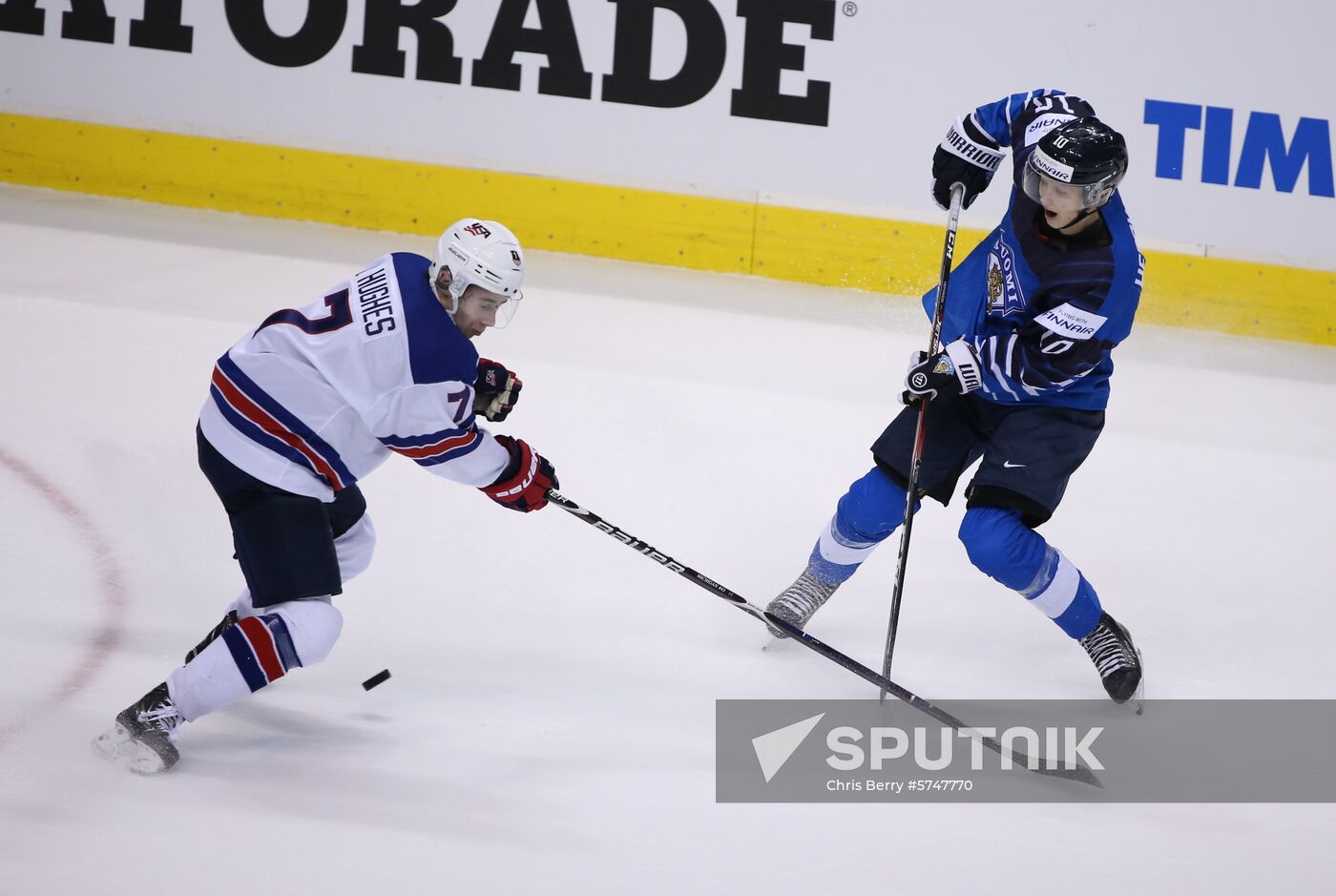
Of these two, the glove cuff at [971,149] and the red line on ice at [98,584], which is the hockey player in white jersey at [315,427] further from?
the glove cuff at [971,149]

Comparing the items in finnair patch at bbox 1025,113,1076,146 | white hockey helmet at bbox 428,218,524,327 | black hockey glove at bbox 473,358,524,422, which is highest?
finnair patch at bbox 1025,113,1076,146

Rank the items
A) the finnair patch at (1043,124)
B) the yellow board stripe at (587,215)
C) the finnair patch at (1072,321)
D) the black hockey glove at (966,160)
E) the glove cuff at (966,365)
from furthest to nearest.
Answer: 1. the yellow board stripe at (587,215)
2. the black hockey glove at (966,160)
3. the finnair patch at (1043,124)
4. the glove cuff at (966,365)
5. the finnair patch at (1072,321)

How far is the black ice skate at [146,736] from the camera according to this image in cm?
239

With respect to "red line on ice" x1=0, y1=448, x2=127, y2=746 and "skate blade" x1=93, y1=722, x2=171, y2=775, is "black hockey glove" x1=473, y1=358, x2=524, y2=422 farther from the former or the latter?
"red line on ice" x1=0, y1=448, x2=127, y2=746

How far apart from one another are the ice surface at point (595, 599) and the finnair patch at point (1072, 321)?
2.84 ft

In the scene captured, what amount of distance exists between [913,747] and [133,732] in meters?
1.49

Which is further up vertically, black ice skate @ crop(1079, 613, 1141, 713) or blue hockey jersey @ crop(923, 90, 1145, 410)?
blue hockey jersey @ crop(923, 90, 1145, 410)

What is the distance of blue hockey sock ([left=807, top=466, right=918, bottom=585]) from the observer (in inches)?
118

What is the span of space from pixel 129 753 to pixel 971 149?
2.16 metres

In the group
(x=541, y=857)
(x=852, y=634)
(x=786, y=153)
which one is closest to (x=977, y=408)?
(x=852, y=634)

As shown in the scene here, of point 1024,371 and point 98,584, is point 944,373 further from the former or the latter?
point 98,584

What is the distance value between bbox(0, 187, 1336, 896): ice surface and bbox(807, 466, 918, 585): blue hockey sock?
0.79ft

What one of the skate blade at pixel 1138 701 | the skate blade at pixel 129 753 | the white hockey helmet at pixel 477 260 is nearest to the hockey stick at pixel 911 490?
the skate blade at pixel 1138 701

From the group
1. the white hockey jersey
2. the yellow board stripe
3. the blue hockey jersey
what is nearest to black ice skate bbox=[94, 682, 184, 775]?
the white hockey jersey
